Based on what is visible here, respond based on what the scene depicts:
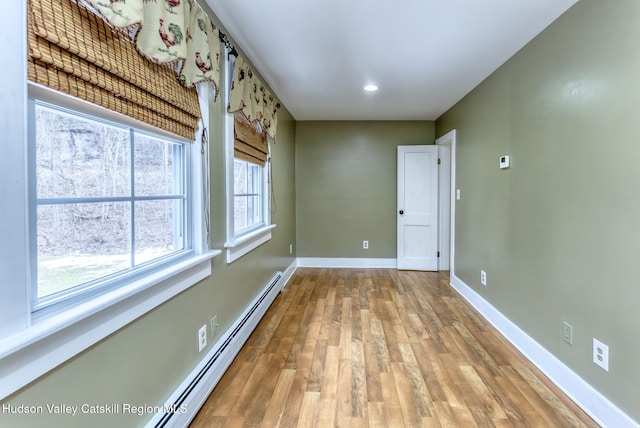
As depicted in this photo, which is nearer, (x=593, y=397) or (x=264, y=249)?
(x=593, y=397)

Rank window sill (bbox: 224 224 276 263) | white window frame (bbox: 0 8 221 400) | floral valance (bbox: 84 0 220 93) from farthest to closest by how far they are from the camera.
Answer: window sill (bbox: 224 224 276 263), floral valance (bbox: 84 0 220 93), white window frame (bbox: 0 8 221 400)

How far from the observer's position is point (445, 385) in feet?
6.47

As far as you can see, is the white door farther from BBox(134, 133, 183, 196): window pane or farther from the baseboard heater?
BBox(134, 133, 183, 196): window pane

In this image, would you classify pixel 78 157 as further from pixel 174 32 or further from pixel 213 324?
pixel 213 324

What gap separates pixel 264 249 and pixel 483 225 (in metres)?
2.17

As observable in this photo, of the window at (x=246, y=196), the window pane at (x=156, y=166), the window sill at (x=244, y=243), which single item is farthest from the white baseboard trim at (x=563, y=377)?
the window pane at (x=156, y=166)

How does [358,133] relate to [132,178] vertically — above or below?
above

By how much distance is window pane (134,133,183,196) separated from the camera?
1.46 metres

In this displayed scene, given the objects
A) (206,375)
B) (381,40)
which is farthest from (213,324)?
(381,40)

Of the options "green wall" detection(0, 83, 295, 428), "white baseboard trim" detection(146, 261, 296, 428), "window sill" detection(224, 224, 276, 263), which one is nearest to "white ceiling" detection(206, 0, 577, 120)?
"green wall" detection(0, 83, 295, 428)

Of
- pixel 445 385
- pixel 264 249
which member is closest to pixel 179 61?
pixel 264 249

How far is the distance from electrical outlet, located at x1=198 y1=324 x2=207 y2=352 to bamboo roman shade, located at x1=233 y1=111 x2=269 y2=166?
48.8 inches

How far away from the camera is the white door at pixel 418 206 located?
4.83 m

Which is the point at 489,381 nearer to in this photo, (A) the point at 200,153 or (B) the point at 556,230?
(B) the point at 556,230
